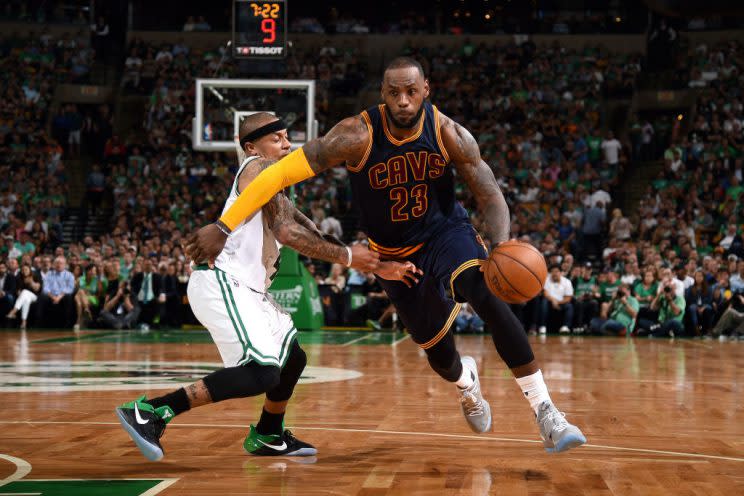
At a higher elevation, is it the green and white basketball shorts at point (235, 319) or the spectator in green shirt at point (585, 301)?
the green and white basketball shorts at point (235, 319)

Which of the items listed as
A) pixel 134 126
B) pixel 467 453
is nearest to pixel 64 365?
pixel 467 453

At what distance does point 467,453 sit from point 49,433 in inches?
97.8

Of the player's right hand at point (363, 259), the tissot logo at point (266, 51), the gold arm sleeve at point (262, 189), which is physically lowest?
the player's right hand at point (363, 259)

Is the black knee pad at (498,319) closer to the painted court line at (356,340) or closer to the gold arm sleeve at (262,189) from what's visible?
the gold arm sleeve at (262,189)

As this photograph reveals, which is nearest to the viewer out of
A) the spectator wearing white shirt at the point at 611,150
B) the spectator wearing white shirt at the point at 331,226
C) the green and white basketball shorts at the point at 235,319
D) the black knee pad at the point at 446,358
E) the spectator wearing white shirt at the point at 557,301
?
the green and white basketball shorts at the point at 235,319

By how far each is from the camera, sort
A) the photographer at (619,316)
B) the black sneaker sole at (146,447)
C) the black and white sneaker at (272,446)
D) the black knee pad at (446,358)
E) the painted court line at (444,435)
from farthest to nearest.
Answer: the photographer at (619,316) → the black knee pad at (446,358) → the black and white sneaker at (272,446) → the painted court line at (444,435) → the black sneaker sole at (146,447)

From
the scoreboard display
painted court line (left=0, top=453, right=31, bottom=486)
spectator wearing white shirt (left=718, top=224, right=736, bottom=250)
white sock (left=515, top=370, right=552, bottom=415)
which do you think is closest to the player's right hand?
white sock (left=515, top=370, right=552, bottom=415)

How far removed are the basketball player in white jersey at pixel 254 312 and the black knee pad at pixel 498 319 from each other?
0.41 m

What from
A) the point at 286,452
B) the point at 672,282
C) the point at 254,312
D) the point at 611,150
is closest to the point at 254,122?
the point at 254,312

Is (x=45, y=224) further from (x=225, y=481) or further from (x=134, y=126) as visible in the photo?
(x=225, y=481)

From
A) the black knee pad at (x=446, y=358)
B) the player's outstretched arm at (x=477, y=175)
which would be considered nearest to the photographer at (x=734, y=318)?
the black knee pad at (x=446, y=358)

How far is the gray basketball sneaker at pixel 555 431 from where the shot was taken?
191 inches

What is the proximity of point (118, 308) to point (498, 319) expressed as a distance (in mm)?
14963

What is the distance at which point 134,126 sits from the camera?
93.7 feet
